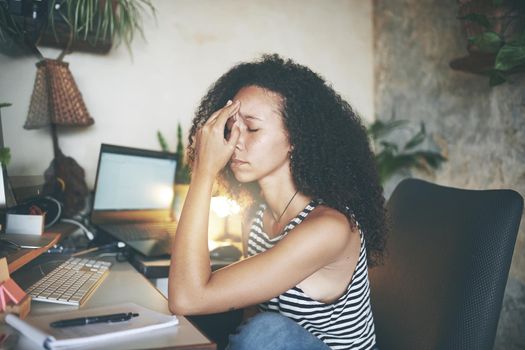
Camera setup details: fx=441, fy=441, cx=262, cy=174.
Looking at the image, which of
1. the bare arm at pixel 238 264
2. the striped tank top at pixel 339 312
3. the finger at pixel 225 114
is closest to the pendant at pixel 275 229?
the striped tank top at pixel 339 312

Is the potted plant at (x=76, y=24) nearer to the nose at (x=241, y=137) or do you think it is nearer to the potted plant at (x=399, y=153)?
the nose at (x=241, y=137)

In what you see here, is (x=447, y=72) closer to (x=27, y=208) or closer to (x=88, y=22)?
(x=88, y=22)

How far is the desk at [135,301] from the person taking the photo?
30.5 inches

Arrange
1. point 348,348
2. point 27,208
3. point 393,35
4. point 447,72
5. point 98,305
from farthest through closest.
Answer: point 393,35 < point 447,72 < point 27,208 < point 348,348 < point 98,305

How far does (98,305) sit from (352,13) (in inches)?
89.8

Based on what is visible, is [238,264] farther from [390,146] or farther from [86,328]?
[390,146]

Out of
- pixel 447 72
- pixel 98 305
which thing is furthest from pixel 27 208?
pixel 447 72

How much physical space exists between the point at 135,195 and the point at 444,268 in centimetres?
140

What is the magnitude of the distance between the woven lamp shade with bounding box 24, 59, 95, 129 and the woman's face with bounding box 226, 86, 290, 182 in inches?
37.6

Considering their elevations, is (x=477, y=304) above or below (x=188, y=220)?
below

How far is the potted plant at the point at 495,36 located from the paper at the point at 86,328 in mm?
1327

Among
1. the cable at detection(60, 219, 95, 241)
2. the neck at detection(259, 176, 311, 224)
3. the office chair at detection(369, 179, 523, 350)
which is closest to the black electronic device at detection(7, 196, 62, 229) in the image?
the cable at detection(60, 219, 95, 241)

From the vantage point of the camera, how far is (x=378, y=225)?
1.28 meters

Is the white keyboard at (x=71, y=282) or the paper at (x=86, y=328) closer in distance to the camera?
the paper at (x=86, y=328)
